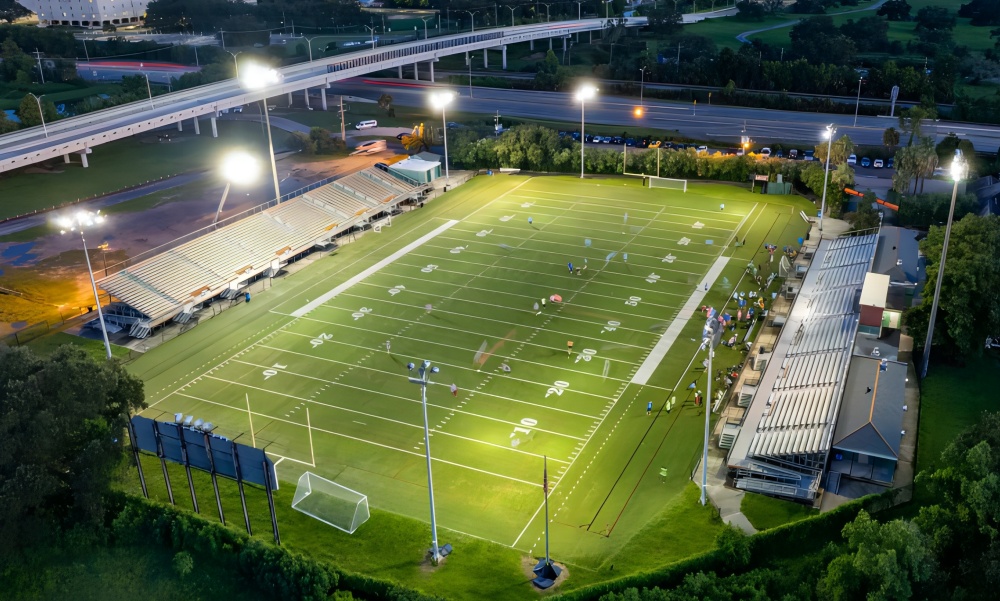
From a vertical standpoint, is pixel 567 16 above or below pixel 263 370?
above

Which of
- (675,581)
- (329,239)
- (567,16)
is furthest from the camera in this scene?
(567,16)

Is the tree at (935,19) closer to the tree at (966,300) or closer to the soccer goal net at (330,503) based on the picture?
the tree at (966,300)

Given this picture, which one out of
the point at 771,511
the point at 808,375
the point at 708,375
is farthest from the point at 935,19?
the point at 771,511

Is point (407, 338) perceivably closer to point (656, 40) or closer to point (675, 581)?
point (675, 581)

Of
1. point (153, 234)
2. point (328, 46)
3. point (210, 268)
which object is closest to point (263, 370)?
point (210, 268)

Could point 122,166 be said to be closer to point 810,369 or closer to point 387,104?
point 387,104

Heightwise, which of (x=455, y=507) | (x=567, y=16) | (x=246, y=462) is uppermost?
(x=567, y=16)

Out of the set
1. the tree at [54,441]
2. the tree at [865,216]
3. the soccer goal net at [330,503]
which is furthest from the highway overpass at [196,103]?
the tree at [865,216]
